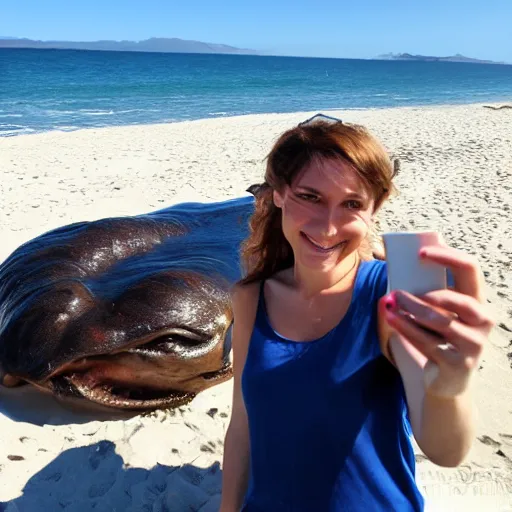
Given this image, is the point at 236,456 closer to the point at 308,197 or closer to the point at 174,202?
the point at 308,197

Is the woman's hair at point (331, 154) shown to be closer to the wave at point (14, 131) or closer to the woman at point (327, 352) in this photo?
the woman at point (327, 352)

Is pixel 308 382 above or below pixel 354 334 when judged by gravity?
below

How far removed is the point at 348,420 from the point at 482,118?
72.2 ft

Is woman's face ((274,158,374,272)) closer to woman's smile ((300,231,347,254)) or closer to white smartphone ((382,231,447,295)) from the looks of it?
woman's smile ((300,231,347,254))

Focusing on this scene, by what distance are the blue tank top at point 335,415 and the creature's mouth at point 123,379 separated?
6.32 feet

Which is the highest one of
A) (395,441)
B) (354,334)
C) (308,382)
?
(354,334)

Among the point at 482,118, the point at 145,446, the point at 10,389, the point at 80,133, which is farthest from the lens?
the point at 482,118

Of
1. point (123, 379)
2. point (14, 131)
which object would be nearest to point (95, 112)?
point (14, 131)

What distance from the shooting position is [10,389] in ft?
13.6

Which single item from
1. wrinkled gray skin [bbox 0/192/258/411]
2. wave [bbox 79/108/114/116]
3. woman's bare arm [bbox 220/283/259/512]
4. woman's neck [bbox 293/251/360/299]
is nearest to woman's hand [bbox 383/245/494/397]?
woman's neck [bbox 293/251/360/299]

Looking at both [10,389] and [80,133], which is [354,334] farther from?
[80,133]

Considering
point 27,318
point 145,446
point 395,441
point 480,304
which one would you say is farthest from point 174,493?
point 480,304

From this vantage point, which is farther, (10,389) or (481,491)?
(10,389)

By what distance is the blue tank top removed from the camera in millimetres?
1841
